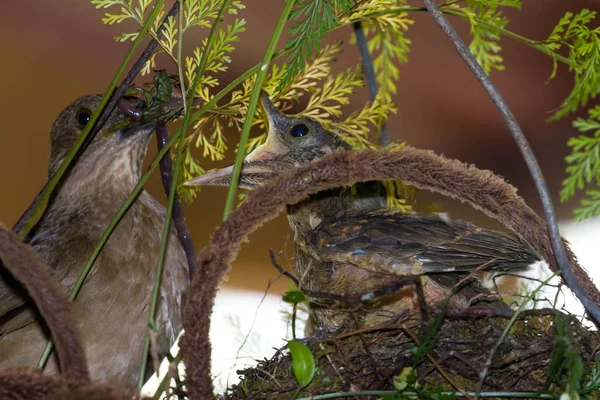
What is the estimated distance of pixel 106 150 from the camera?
5.22ft

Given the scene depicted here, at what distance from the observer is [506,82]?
3234mm

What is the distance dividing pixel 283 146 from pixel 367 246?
1.25ft

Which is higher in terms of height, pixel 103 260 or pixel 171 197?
pixel 103 260

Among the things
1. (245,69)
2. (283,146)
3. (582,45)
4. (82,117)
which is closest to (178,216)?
(283,146)

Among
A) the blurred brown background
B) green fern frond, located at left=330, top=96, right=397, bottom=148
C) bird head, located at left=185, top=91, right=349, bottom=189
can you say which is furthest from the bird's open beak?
the blurred brown background

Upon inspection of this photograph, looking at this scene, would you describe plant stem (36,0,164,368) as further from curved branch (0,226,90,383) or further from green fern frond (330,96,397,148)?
green fern frond (330,96,397,148)

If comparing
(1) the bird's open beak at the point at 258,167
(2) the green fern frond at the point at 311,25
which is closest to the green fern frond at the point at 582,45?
(2) the green fern frond at the point at 311,25

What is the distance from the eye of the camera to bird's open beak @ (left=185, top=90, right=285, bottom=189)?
1403 mm

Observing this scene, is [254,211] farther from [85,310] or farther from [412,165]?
[85,310]

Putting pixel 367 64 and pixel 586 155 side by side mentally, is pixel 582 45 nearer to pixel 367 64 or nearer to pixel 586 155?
pixel 586 155

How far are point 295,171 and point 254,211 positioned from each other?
0.08m

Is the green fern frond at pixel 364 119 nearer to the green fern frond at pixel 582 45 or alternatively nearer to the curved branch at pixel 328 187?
the green fern frond at pixel 582 45

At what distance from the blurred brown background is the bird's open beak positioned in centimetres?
65

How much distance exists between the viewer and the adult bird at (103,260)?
4.41 ft
